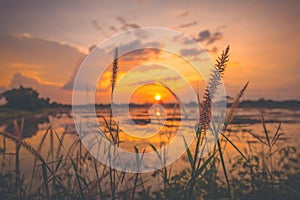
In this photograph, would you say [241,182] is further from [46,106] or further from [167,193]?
[46,106]

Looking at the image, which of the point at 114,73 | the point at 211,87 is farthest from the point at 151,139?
the point at 211,87

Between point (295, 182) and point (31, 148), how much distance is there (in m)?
5.00

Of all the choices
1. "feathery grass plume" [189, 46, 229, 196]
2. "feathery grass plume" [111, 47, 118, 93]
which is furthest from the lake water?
"feathery grass plume" [189, 46, 229, 196]

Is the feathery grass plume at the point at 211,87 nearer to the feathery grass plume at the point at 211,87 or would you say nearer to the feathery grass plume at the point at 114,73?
the feathery grass plume at the point at 211,87

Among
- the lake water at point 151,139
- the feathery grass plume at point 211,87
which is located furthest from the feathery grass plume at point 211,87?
the lake water at point 151,139

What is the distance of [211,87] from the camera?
1359mm

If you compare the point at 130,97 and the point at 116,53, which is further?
the point at 130,97

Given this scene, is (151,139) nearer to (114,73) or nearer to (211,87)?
(114,73)

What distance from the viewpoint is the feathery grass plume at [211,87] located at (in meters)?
1.31

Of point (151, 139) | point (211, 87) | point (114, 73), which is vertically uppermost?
point (114, 73)

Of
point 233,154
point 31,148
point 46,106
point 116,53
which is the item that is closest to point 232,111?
point 116,53

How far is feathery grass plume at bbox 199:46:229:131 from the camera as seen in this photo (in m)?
1.31

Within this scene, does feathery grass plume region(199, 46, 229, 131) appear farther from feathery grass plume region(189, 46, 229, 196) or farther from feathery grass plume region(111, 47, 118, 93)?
feathery grass plume region(111, 47, 118, 93)

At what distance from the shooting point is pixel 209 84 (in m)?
1.35
